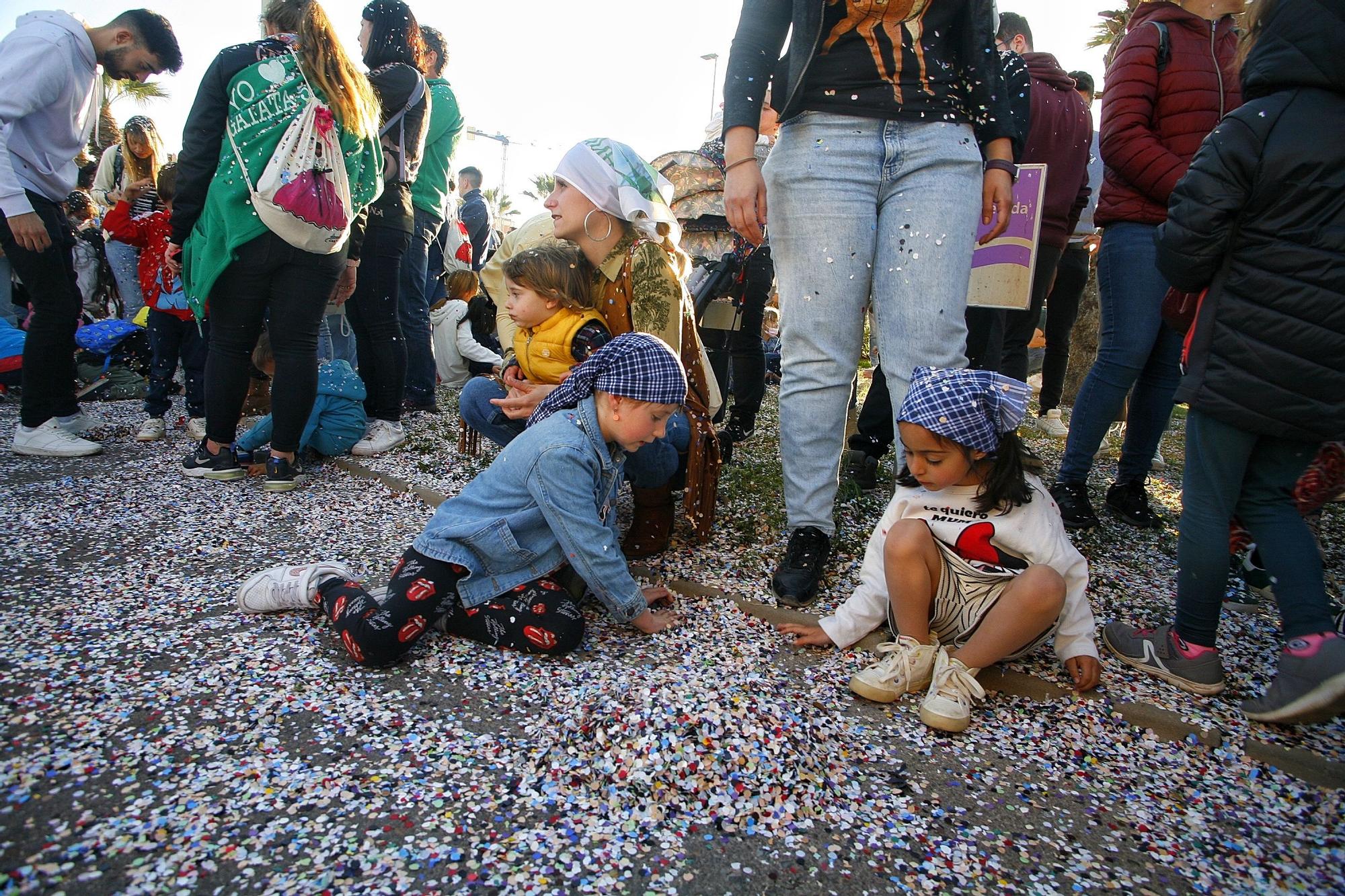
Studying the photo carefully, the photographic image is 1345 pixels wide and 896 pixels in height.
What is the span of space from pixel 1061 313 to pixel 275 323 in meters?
4.82

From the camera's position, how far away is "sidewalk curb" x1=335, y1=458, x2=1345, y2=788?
1.55 m

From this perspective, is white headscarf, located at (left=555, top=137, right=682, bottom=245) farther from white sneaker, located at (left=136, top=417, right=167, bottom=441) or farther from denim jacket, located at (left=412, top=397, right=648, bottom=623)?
white sneaker, located at (left=136, top=417, right=167, bottom=441)

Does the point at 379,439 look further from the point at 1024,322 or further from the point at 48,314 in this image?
the point at 1024,322

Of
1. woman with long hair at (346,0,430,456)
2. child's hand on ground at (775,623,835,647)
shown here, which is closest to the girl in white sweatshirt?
child's hand on ground at (775,623,835,647)

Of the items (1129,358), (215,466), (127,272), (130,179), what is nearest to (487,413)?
(215,466)

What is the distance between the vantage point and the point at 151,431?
4.04 meters

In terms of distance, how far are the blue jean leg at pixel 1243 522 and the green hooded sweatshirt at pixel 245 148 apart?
3.23 m

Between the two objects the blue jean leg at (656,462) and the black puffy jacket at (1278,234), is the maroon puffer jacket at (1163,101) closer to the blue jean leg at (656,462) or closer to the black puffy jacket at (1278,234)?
the black puffy jacket at (1278,234)

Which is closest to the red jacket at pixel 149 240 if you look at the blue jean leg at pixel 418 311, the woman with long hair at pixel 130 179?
the woman with long hair at pixel 130 179

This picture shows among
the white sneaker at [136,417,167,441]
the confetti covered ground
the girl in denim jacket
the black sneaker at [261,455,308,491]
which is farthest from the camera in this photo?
the white sneaker at [136,417,167,441]

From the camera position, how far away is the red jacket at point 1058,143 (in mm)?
3666

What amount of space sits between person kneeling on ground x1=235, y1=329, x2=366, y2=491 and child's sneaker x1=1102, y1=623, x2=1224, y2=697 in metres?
3.37

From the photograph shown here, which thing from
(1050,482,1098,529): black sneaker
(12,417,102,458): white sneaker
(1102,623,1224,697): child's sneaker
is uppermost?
(1102,623,1224,697): child's sneaker

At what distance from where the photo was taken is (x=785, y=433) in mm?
2342
